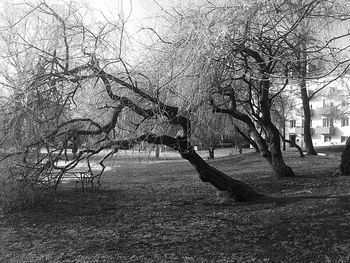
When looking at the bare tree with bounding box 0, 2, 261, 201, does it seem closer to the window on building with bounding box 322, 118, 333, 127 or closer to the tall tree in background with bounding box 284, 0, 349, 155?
the tall tree in background with bounding box 284, 0, 349, 155

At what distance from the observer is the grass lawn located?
6.68 metres

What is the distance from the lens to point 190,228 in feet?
26.9

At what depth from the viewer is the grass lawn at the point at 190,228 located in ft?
21.9

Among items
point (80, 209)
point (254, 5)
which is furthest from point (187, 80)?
point (80, 209)

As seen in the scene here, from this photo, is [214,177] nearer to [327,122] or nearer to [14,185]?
[14,185]

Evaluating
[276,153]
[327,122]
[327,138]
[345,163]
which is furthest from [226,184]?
[327,138]

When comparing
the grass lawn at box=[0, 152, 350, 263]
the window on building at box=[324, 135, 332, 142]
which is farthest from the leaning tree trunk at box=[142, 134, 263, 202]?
the window on building at box=[324, 135, 332, 142]

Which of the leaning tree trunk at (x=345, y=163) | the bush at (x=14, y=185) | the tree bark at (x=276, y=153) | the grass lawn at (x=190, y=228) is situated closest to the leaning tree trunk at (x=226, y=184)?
the grass lawn at (x=190, y=228)

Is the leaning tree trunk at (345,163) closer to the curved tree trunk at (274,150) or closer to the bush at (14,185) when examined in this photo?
the curved tree trunk at (274,150)

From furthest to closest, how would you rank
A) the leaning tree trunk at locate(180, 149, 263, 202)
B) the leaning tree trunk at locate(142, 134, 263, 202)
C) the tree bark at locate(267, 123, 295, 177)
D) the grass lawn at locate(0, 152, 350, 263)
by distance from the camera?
the tree bark at locate(267, 123, 295, 177) → the leaning tree trunk at locate(180, 149, 263, 202) → the leaning tree trunk at locate(142, 134, 263, 202) → the grass lawn at locate(0, 152, 350, 263)

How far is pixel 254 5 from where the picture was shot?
749 centimetres

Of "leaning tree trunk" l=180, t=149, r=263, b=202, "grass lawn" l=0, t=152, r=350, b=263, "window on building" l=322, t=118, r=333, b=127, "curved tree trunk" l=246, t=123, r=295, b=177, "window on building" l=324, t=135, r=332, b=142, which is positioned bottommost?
"grass lawn" l=0, t=152, r=350, b=263

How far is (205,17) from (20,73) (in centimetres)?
360

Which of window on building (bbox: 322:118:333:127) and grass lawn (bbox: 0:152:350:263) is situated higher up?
window on building (bbox: 322:118:333:127)
